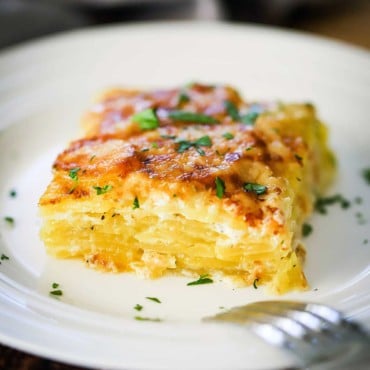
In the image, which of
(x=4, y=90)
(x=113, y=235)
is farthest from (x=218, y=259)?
(x=4, y=90)

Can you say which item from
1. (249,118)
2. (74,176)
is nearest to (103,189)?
(74,176)

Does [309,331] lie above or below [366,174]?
below

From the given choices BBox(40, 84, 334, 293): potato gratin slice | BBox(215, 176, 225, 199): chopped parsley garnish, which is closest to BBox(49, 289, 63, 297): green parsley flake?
BBox(40, 84, 334, 293): potato gratin slice

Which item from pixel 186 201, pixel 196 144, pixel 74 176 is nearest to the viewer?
pixel 186 201

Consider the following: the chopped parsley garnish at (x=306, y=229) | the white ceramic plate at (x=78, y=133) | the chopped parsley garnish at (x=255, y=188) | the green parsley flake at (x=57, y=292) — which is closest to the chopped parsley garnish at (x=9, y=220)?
the white ceramic plate at (x=78, y=133)

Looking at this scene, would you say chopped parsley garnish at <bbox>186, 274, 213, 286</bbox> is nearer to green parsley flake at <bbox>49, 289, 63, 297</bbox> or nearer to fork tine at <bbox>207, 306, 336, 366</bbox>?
fork tine at <bbox>207, 306, 336, 366</bbox>

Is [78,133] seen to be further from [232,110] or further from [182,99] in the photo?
[232,110]

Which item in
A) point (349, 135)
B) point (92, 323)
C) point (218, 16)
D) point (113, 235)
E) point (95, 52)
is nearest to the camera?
point (92, 323)

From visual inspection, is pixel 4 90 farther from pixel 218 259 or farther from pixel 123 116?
pixel 218 259
